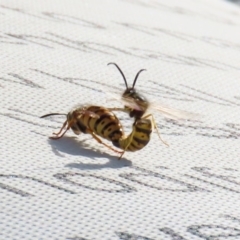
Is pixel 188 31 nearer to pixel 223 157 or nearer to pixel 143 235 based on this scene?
pixel 223 157

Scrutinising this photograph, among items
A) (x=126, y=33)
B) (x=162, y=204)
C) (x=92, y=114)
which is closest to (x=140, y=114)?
(x=92, y=114)

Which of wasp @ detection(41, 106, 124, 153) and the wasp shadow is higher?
wasp @ detection(41, 106, 124, 153)

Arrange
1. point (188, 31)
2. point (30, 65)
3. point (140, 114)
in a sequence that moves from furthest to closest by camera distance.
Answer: point (188, 31) → point (30, 65) → point (140, 114)

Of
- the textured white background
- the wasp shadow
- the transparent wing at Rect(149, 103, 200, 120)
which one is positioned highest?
the transparent wing at Rect(149, 103, 200, 120)

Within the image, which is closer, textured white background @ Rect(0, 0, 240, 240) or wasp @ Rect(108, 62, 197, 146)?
textured white background @ Rect(0, 0, 240, 240)

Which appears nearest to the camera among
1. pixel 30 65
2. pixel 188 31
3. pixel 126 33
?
pixel 30 65
